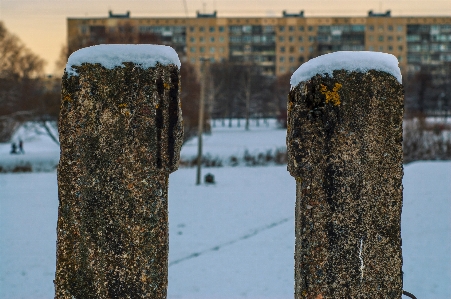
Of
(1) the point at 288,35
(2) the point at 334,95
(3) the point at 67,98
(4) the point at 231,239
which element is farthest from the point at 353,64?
(1) the point at 288,35

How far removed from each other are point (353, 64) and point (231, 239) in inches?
289

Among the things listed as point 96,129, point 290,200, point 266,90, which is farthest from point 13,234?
point 266,90

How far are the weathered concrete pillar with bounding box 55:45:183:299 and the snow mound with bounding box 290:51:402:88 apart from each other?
2.46 ft

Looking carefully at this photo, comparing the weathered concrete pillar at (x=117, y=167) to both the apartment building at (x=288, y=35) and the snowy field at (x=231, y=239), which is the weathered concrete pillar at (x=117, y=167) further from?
the apartment building at (x=288, y=35)

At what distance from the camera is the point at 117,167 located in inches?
99.3

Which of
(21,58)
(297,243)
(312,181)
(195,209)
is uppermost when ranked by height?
(21,58)

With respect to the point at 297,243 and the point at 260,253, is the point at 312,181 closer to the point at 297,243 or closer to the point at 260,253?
the point at 297,243

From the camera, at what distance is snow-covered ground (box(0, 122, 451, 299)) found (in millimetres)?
6828

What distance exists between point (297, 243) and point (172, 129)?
92 centimetres

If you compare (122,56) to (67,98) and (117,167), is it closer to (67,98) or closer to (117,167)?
(67,98)

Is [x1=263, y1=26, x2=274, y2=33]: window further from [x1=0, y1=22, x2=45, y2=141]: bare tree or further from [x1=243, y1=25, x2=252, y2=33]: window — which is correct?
[x1=0, y1=22, x2=45, y2=141]: bare tree

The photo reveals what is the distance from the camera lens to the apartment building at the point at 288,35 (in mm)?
65625

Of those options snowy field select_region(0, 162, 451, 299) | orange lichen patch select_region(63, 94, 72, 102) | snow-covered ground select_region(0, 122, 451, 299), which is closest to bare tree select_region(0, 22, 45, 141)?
snow-covered ground select_region(0, 122, 451, 299)

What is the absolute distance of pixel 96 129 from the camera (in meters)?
2.53
